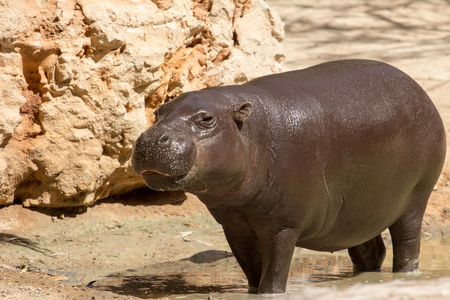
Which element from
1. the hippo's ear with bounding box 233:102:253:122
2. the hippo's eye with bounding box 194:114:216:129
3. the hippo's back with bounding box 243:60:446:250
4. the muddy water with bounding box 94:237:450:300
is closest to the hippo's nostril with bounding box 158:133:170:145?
the hippo's eye with bounding box 194:114:216:129

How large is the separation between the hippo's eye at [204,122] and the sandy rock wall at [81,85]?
2432 millimetres

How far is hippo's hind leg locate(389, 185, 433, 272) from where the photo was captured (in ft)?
21.7

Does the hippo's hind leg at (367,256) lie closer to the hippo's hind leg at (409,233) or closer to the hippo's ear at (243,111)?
the hippo's hind leg at (409,233)

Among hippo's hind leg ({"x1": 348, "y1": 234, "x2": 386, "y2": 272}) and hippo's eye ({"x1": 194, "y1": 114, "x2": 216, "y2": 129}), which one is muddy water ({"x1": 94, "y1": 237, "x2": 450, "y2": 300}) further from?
hippo's eye ({"x1": 194, "y1": 114, "x2": 216, "y2": 129})

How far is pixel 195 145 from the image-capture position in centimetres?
489

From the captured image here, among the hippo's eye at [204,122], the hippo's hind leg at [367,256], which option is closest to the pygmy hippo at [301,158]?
the hippo's eye at [204,122]

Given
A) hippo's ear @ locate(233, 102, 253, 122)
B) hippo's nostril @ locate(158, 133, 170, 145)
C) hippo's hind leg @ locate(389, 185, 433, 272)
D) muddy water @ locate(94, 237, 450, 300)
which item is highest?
hippo's ear @ locate(233, 102, 253, 122)

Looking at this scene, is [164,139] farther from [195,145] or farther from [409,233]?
[409,233]

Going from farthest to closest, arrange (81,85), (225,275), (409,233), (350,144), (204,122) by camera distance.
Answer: (81,85), (225,275), (409,233), (350,144), (204,122)

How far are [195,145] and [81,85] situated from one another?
263 cm

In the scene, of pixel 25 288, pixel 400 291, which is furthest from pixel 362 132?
pixel 400 291

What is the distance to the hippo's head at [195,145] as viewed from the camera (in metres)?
4.72

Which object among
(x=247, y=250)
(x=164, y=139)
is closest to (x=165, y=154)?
(x=164, y=139)

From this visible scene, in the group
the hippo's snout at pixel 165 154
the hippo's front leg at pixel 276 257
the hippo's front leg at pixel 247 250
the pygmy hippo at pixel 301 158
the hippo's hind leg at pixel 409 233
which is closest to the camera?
the hippo's snout at pixel 165 154
